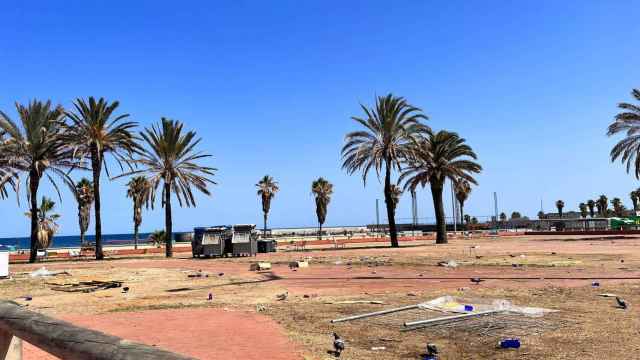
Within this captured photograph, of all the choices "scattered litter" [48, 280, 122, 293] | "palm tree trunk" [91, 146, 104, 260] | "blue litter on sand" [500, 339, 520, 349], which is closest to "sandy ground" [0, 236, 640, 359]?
"blue litter on sand" [500, 339, 520, 349]

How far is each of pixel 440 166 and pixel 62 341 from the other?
41.8 meters

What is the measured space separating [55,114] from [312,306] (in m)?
28.3

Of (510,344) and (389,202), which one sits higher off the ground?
(389,202)

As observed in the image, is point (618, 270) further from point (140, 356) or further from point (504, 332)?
point (140, 356)

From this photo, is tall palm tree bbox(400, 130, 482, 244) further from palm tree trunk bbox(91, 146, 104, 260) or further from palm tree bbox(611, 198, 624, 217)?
palm tree bbox(611, 198, 624, 217)

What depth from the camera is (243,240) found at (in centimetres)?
3450

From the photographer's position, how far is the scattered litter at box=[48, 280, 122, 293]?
16.2m

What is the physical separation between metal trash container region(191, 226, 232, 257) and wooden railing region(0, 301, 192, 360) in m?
30.5

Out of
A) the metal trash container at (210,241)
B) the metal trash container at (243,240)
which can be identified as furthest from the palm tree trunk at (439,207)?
the metal trash container at (210,241)

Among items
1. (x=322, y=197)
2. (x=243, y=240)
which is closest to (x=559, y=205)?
(x=322, y=197)

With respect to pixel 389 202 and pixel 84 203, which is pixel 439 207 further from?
pixel 84 203

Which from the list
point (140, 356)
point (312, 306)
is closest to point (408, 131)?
point (312, 306)

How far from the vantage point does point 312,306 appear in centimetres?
1159

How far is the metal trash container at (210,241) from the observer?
33781 mm
